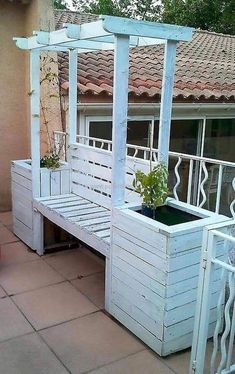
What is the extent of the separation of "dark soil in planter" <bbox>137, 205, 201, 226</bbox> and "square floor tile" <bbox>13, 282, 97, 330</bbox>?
115 centimetres

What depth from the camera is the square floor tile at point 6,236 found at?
5540 mm

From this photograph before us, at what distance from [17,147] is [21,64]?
4.52 feet

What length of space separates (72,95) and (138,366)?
3377mm

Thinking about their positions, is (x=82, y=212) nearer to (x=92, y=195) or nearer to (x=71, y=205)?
(x=71, y=205)

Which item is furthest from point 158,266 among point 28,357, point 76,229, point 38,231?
point 38,231

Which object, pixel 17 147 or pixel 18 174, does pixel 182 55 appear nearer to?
pixel 17 147

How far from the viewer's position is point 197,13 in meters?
20.2

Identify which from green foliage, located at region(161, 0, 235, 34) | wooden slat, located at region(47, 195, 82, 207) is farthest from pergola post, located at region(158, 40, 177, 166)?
green foliage, located at region(161, 0, 235, 34)

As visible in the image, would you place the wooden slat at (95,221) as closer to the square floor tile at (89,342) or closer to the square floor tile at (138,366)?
the square floor tile at (89,342)

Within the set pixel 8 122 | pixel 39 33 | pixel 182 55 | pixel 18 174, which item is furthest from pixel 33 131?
pixel 182 55

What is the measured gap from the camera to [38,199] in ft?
16.5

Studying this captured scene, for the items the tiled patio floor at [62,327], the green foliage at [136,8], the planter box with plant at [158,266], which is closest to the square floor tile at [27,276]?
the tiled patio floor at [62,327]

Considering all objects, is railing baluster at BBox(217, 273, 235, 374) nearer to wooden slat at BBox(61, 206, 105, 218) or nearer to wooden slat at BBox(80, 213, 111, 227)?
wooden slat at BBox(80, 213, 111, 227)

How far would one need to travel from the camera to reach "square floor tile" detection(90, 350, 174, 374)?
3037 millimetres
